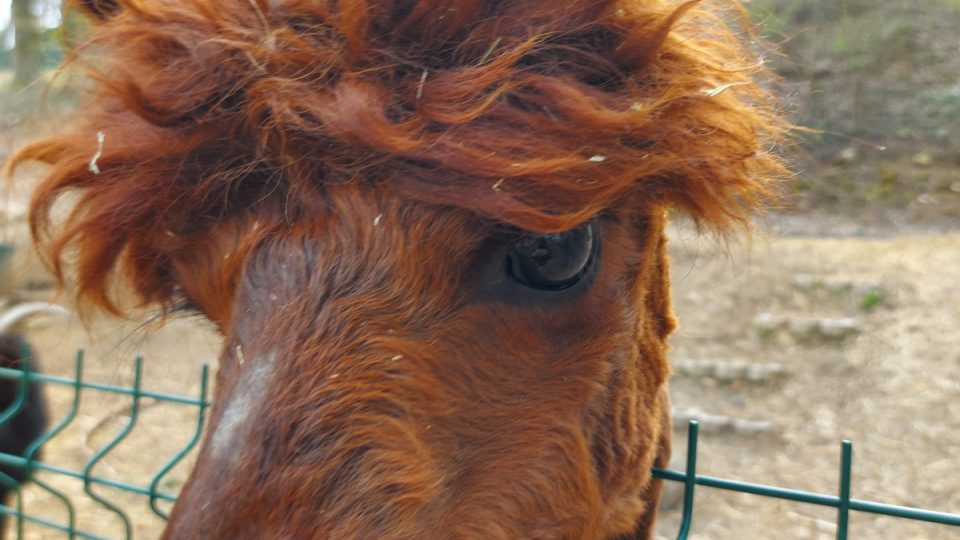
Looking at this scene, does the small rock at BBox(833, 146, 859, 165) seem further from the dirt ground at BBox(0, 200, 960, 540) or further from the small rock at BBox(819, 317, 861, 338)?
the small rock at BBox(819, 317, 861, 338)

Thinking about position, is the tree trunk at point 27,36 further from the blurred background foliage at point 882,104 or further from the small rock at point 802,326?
the blurred background foliage at point 882,104

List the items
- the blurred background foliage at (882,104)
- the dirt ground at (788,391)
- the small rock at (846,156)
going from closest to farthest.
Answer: the dirt ground at (788,391), the blurred background foliage at (882,104), the small rock at (846,156)

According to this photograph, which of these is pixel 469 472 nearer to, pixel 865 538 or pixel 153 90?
pixel 153 90

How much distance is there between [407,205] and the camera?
1.45 meters

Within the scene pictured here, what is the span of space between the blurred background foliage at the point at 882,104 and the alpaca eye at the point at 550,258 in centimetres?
1113

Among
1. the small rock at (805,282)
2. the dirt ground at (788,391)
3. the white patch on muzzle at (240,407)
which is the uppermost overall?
the white patch on muzzle at (240,407)

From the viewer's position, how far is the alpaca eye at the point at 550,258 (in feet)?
5.00

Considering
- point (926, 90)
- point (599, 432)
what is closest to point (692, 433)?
point (599, 432)

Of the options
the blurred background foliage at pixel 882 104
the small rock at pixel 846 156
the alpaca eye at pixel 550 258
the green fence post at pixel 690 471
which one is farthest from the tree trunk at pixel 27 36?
the small rock at pixel 846 156

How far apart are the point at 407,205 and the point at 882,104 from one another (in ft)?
43.9

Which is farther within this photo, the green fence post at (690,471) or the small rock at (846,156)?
the small rock at (846,156)

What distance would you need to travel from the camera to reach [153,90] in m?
1.60

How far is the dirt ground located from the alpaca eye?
387 cm

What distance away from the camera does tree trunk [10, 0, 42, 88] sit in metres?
2.94
